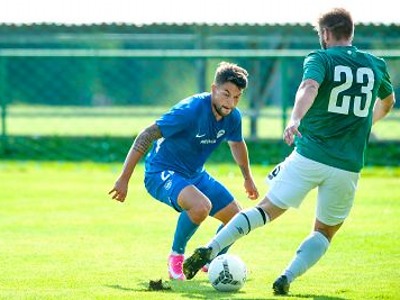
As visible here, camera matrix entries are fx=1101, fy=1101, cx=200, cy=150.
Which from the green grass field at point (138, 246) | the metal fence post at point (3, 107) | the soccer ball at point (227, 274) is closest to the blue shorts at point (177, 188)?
the green grass field at point (138, 246)

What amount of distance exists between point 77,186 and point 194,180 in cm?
632

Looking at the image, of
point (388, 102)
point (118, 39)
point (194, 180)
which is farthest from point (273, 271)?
point (118, 39)

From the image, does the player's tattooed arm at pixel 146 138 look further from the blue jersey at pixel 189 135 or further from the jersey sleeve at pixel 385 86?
the jersey sleeve at pixel 385 86

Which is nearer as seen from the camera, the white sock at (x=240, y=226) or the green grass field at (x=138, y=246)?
the white sock at (x=240, y=226)

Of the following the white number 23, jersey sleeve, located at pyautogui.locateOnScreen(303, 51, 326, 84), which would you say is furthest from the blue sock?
jersey sleeve, located at pyautogui.locateOnScreen(303, 51, 326, 84)

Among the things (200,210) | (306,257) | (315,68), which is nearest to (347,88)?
(315,68)

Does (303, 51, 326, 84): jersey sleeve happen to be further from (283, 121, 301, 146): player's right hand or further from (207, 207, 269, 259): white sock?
(207, 207, 269, 259): white sock

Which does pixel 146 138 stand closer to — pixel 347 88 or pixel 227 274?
pixel 227 274

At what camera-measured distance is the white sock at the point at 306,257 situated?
722 cm

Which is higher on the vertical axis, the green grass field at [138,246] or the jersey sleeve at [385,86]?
the jersey sleeve at [385,86]

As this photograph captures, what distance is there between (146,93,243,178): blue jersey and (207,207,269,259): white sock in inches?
43.8

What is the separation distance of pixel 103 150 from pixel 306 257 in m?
12.1

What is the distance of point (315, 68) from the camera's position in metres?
7.04

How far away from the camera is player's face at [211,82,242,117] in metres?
8.09
